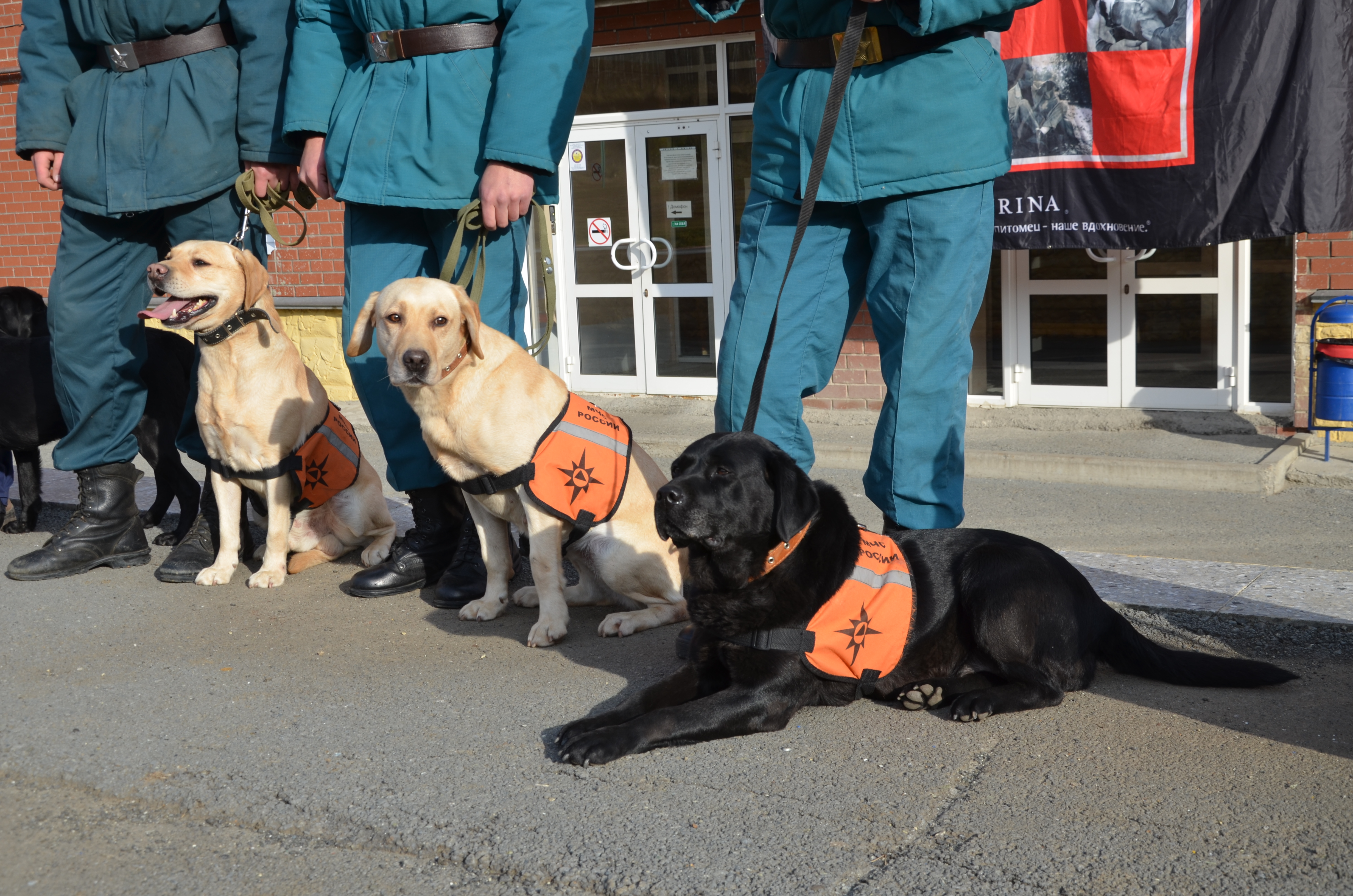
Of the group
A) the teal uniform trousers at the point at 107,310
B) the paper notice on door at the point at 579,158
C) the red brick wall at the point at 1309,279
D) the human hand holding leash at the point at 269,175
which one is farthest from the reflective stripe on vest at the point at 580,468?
the paper notice on door at the point at 579,158

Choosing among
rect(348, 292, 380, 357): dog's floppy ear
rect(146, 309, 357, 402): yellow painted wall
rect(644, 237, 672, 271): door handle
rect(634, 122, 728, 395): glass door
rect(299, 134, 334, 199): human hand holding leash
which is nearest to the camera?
rect(348, 292, 380, 357): dog's floppy ear

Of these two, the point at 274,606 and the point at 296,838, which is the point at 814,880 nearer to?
the point at 296,838

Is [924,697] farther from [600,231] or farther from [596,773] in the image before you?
[600,231]

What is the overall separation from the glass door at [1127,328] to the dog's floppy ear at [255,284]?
5215mm

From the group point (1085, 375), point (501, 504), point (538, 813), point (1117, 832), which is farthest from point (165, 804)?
point (1085, 375)

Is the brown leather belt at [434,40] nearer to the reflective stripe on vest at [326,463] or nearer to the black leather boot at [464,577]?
the reflective stripe on vest at [326,463]

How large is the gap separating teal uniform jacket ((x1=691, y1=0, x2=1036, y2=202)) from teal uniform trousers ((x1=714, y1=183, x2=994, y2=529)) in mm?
79

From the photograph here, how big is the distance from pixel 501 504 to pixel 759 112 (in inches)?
56.6

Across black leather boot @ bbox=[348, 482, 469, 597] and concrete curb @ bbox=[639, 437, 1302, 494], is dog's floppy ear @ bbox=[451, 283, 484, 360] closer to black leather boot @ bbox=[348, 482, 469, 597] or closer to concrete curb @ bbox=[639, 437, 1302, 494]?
black leather boot @ bbox=[348, 482, 469, 597]

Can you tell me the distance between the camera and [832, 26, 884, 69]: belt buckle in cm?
327

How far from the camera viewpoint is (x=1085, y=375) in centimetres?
812

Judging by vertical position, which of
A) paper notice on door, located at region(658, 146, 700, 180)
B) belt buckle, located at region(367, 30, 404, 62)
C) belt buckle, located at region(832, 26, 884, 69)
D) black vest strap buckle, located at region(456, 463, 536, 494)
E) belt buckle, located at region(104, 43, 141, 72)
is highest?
paper notice on door, located at region(658, 146, 700, 180)

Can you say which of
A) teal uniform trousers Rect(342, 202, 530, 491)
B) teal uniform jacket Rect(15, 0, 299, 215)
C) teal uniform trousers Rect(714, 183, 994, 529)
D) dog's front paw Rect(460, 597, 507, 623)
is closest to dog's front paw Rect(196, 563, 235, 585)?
teal uniform trousers Rect(342, 202, 530, 491)

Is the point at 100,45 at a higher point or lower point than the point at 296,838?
higher
